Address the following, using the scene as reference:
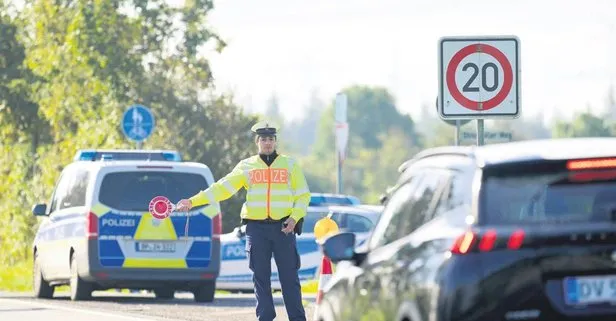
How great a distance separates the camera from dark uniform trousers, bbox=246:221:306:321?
15.6m

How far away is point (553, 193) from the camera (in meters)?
8.75

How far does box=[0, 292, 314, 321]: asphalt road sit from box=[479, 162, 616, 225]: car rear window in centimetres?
1038

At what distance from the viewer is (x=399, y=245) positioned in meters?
9.38

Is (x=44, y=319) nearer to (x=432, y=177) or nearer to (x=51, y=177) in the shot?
(x=432, y=177)

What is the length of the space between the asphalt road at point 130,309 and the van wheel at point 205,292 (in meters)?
0.12

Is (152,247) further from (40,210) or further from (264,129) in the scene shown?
(264,129)

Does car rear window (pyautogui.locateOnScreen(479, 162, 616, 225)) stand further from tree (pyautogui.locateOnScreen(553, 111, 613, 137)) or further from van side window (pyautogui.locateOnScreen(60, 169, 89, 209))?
tree (pyautogui.locateOnScreen(553, 111, 613, 137))

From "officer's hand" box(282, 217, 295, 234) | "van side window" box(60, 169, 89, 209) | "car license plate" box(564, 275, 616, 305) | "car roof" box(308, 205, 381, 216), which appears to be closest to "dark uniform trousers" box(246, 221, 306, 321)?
"officer's hand" box(282, 217, 295, 234)

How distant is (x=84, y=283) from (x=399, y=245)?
46.1ft

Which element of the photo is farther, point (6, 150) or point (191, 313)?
point (6, 150)

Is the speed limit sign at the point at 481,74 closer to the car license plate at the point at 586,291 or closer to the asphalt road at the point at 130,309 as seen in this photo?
the asphalt road at the point at 130,309

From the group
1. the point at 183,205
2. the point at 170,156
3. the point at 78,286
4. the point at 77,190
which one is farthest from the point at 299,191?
the point at 170,156

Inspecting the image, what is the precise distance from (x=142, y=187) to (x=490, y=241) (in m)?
14.6

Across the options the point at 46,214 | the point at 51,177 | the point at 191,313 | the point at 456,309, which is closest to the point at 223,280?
the point at 46,214
